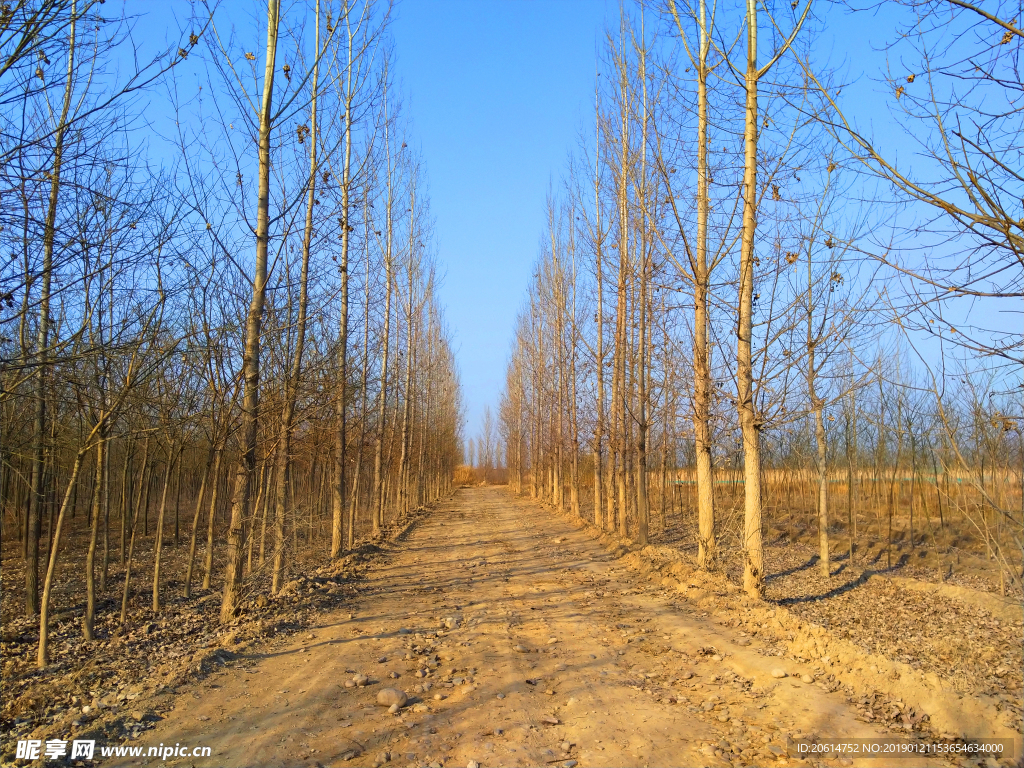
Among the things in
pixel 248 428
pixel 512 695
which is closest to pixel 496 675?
pixel 512 695

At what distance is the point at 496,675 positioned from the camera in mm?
5609

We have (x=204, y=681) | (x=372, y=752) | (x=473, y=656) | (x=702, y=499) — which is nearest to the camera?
(x=372, y=752)

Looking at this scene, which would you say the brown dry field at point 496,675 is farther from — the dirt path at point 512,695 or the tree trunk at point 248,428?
the tree trunk at point 248,428

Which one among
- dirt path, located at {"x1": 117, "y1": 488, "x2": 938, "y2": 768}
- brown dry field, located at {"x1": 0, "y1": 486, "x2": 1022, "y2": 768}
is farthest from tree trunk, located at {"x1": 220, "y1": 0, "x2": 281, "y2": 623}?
dirt path, located at {"x1": 117, "y1": 488, "x2": 938, "y2": 768}

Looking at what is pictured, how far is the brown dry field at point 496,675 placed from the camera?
4.20m

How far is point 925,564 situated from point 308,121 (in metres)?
14.6

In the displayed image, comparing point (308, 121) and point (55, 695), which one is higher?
point (308, 121)

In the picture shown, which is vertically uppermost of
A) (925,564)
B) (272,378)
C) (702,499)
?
(272,378)

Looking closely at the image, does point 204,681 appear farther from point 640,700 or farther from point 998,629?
point 998,629

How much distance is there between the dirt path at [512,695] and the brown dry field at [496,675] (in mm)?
20

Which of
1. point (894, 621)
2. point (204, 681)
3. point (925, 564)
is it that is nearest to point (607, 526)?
point (925, 564)

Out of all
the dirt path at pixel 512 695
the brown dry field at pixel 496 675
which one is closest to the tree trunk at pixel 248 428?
the brown dry field at pixel 496 675

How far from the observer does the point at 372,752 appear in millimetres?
4113

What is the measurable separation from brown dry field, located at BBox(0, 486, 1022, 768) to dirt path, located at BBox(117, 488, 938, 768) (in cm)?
2
